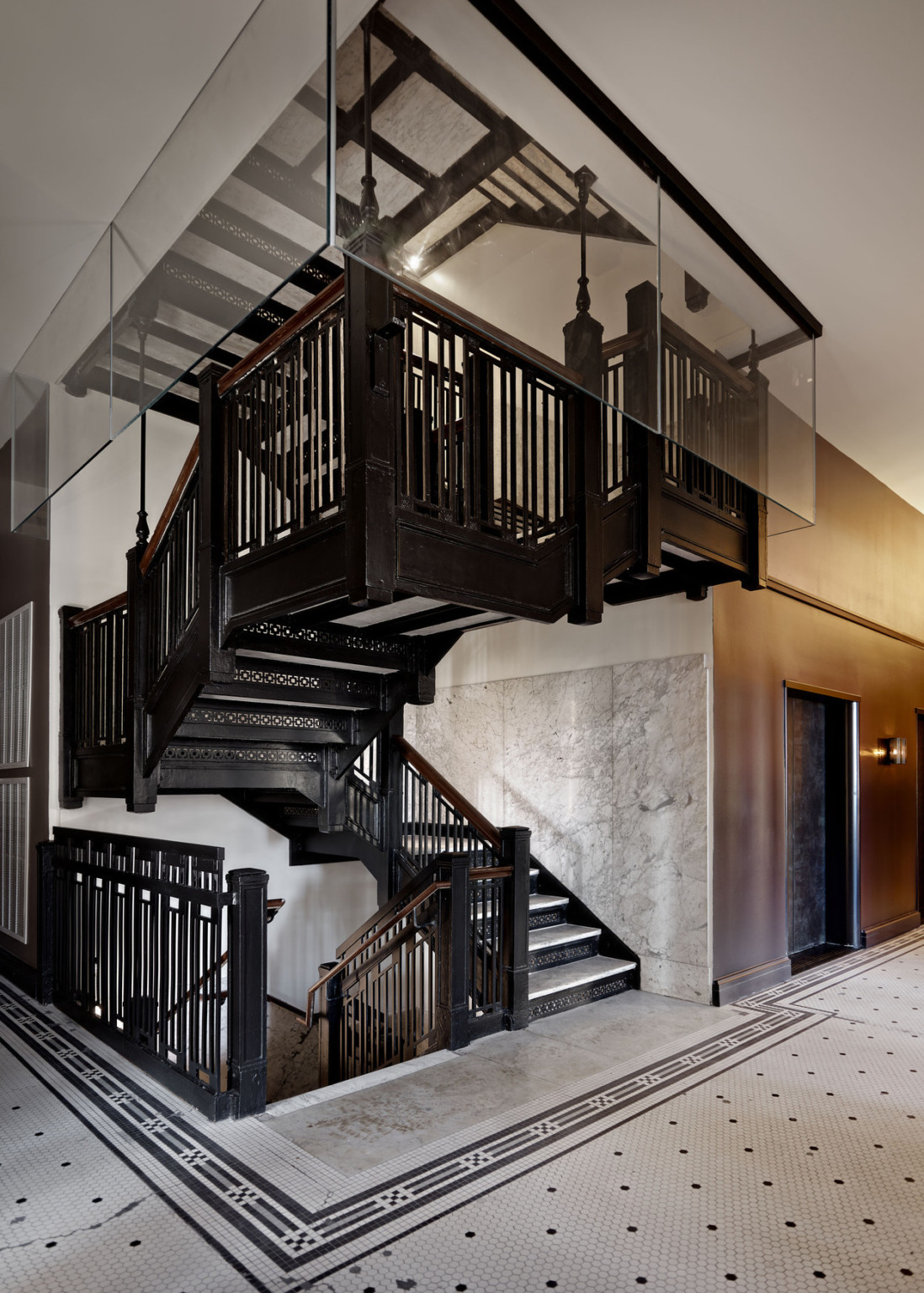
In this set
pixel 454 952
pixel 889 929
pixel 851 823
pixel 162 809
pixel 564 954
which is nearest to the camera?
pixel 454 952

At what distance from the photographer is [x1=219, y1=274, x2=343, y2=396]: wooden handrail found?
340cm

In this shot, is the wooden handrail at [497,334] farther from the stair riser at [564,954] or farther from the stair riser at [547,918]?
the stair riser at [547,918]

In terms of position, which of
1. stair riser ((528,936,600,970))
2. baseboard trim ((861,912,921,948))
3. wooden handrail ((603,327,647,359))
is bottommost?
baseboard trim ((861,912,921,948))

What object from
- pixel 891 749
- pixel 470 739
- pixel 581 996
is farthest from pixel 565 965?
pixel 891 749

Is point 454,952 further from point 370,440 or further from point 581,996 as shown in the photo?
point 370,440

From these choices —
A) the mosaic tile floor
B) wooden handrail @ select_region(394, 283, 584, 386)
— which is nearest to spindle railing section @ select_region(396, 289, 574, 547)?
wooden handrail @ select_region(394, 283, 584, 386)

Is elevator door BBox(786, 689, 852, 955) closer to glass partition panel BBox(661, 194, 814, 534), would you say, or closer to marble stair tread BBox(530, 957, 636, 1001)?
marble stair tread BBox(530, 957, 636, 1001)

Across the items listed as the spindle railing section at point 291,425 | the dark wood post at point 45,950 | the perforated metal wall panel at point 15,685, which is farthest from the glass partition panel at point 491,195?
the perforated metal wall panel at point 15,685

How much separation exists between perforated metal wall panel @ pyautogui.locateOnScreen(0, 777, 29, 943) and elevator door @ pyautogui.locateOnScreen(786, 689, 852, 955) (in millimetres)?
5783

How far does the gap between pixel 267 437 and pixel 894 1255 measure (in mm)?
3822

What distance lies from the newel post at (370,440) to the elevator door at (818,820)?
4.74m

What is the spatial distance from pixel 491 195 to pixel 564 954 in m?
5.08

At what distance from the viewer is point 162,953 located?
167 inches

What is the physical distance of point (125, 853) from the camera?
15.3 ft
